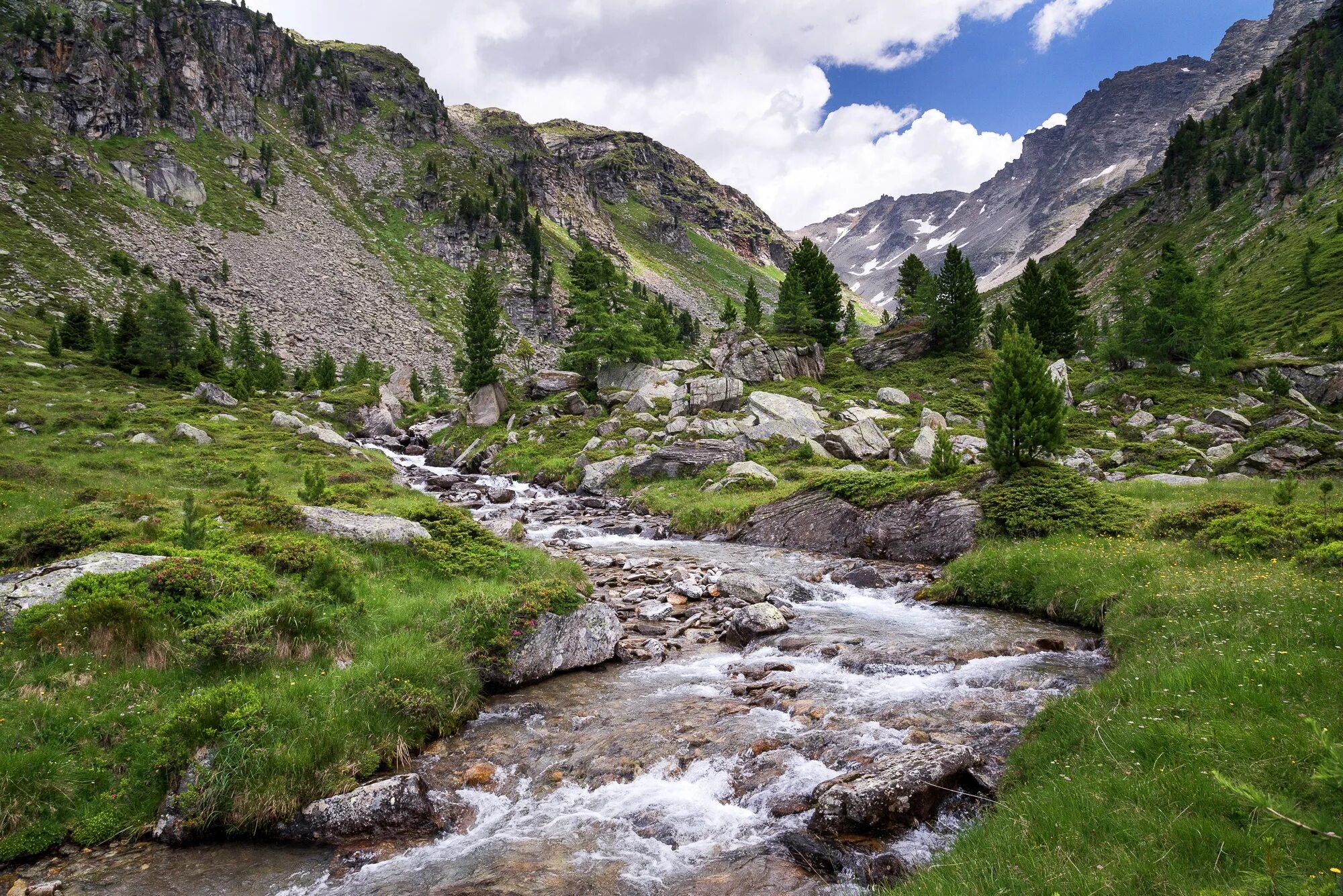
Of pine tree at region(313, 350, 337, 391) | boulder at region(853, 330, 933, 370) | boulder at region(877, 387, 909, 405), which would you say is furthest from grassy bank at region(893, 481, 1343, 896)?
pine tree at region(313, 350, 337, 391)

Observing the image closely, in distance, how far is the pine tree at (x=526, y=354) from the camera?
79.5 m

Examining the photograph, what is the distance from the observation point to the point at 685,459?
140 ft

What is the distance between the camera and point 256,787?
343 inches

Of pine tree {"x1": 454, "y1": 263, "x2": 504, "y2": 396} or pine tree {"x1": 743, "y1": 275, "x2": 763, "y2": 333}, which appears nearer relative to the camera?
pine tree {"x1": 454, "y1": 263, "x2": 504, "y2": 396}

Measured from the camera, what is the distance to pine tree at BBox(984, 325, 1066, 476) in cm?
2373

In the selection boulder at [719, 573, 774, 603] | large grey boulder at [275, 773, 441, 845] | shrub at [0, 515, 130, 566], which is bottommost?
large grey boulder at [275, 773, 441, 845]

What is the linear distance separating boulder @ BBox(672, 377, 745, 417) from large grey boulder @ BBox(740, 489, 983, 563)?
2315cm

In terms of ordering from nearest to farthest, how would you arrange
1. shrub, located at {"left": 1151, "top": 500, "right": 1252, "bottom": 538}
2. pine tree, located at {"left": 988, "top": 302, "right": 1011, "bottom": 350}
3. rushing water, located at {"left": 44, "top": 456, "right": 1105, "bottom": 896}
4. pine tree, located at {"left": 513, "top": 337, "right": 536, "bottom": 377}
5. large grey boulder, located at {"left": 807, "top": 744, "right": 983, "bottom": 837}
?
rushing water, located at {"left": 44, "top": 456, "right": 1105, "bottom": 896} < large grey boulder, located at {"left": 807, "top": 744, "right": 983, "bottom": 837} < shrub, located at {"left": 1151, "top": 500, "right": 1252, "bottom": 538} < pine tree, located at {"left": 988, "top": 302, "right": 1011, "bottom": 350} < pine tree, located at {"left": 513, "top": 337, "right": 536, "bottom": 377}

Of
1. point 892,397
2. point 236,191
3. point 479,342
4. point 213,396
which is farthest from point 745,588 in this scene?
point 236,191

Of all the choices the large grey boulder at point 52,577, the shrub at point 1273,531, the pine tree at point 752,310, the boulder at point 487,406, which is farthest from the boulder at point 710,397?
the large grey boulder at point 52,577

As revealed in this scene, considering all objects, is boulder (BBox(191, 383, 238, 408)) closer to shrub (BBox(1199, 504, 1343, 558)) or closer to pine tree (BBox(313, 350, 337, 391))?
pine tree (BBox(313, 350, 337, 391))

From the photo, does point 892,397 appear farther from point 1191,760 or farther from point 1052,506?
point 1191,760

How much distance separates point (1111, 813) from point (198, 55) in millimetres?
229219

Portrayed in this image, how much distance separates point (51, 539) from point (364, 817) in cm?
1208
